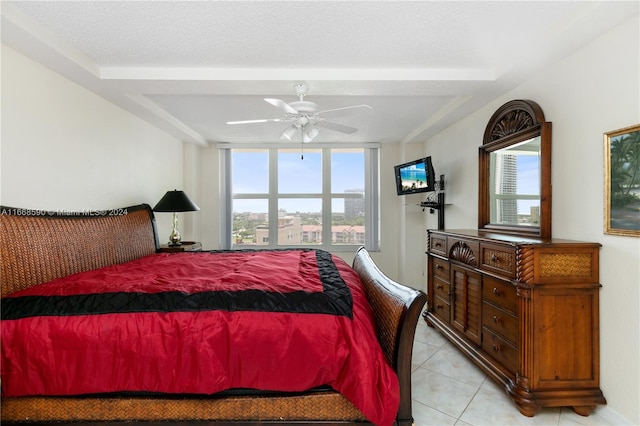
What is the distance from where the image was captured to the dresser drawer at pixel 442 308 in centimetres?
295

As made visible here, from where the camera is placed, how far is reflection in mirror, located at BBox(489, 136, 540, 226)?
2428mm

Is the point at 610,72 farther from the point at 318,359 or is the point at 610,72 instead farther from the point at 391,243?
the point at 391,243

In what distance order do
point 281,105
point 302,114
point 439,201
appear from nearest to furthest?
point 281,105
point 302,114
point 439,201

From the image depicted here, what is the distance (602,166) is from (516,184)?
0.76m

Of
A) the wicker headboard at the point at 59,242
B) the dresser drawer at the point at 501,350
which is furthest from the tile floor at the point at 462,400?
the wicker headboard at the point at 59,242

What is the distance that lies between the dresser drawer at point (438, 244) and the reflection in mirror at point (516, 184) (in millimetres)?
517

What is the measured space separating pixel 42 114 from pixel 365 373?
2.96 metres

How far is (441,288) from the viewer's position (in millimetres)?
3080


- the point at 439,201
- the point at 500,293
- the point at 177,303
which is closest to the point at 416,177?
the point at 439,201

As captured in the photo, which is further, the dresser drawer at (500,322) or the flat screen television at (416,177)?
the flat screen television at (416,177)

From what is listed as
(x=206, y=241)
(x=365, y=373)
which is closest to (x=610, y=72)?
(x=365, y=373)

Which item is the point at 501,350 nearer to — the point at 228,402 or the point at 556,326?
the point at 556,326

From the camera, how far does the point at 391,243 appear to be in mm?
5148

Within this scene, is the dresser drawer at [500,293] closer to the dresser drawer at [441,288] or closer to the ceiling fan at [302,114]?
the dresser drawer at [441,288]
